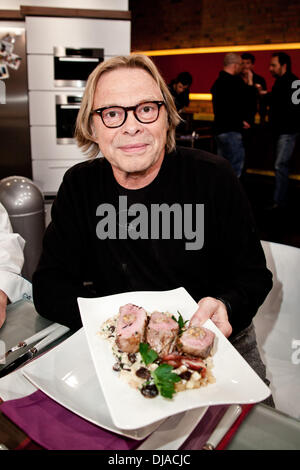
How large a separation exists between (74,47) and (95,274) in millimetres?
3922

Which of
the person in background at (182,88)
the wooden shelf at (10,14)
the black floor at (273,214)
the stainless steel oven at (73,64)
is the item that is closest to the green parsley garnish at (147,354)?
the black floor at (273,214)

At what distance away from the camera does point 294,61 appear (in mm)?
7672

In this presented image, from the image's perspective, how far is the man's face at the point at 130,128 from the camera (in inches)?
53.1

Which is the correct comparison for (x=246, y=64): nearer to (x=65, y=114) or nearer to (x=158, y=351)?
(x=65, y=114)

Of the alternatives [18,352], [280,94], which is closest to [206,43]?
[280,94]

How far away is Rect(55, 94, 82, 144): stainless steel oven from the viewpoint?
16.2 feet

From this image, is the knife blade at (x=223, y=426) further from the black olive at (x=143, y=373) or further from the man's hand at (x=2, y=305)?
the man's hand at (x=2, y=305)

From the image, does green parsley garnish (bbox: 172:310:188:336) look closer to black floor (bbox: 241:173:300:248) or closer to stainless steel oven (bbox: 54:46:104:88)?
black floor (bbox: 241:173:300:248)

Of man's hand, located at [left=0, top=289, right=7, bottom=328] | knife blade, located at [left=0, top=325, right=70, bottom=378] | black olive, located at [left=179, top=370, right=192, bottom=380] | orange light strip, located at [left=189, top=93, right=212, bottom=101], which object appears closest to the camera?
black olive, located at [left=179, top=370, right=192, bottom=380]

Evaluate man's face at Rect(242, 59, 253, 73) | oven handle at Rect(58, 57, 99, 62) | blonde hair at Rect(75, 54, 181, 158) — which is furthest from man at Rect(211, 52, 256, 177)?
blonde hair at Rect(75, 54, 181, 158)

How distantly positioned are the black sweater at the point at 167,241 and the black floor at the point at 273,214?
3166 mm

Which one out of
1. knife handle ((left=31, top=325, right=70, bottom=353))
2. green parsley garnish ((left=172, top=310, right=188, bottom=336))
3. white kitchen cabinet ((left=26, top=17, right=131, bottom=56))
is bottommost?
knife handle ((left=31, top=325, right=70, bottom=353))

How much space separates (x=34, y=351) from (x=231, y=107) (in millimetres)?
4770
